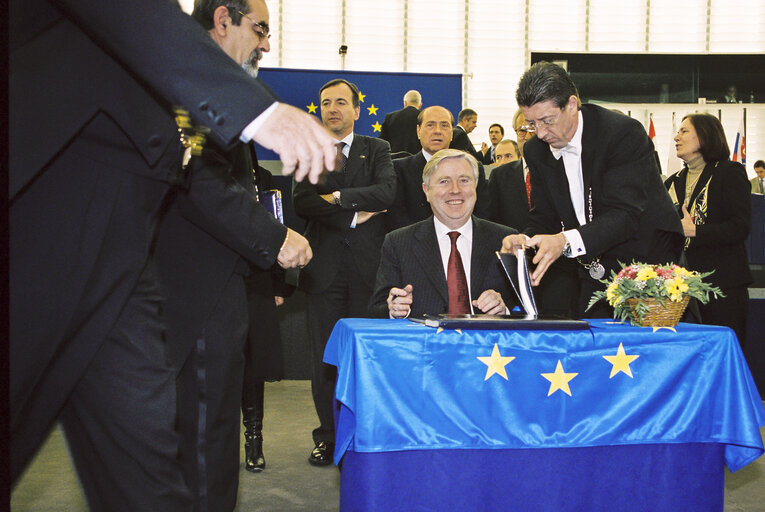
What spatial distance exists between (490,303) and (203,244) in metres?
1.02

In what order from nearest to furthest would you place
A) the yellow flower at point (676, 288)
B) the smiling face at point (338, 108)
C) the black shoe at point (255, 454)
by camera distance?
the yellow flower at point (676, 288) → the black shoe at point (255, 454) → the smiling face at point (338, 108)

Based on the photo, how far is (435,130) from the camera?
3730 millimetres

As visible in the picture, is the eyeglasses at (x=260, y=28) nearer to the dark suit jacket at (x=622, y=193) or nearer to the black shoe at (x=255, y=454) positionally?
the dark suit jacket at (x=622, y=193)

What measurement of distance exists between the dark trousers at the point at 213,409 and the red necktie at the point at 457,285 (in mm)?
884

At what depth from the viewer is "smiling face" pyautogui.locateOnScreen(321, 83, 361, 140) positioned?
352 centimetres

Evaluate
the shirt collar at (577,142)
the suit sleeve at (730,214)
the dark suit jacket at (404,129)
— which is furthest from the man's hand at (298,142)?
the dark suit jacket at (404,129)

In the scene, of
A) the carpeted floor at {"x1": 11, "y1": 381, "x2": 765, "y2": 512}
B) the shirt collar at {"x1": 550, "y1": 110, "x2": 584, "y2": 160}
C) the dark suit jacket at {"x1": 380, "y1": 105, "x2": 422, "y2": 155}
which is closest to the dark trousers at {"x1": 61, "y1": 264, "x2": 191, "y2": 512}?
the carpeted floor at {"x1": 11, "y1": 381, "x2": 765, "y2": 512}

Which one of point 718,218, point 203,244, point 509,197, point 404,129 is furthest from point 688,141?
point 203,244

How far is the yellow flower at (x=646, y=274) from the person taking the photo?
2.16 meters

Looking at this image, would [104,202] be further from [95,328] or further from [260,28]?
[260,28]

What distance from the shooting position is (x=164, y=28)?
95cm

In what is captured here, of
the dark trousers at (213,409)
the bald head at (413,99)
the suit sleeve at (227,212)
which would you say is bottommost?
the dark trousers at (213,409)

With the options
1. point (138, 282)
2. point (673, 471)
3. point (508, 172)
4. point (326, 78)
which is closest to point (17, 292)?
point (138, 282)

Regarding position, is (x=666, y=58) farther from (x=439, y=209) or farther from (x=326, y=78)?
(x=439, y=209)
